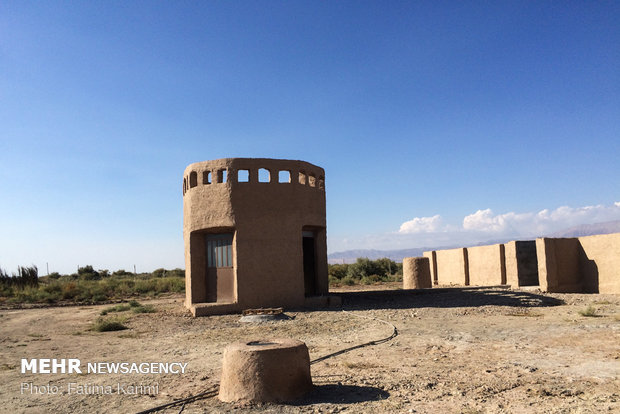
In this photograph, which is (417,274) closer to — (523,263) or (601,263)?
(523,263)

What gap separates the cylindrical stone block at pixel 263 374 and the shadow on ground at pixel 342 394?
170 mm

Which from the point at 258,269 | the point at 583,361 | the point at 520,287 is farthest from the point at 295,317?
the point at 520,287

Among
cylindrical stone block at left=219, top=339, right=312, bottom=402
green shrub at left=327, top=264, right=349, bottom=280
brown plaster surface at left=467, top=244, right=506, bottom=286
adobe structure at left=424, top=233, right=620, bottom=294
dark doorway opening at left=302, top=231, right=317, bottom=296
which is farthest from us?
green shrub at left=327, top=264, right=349, bottom=280

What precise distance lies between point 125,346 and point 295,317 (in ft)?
15.4

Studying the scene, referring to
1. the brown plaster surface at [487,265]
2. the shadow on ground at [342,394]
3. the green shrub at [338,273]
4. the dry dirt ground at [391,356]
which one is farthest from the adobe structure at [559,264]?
the green shrub at [338,273]

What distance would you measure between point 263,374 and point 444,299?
473 inches

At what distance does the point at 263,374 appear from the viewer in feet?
17.7

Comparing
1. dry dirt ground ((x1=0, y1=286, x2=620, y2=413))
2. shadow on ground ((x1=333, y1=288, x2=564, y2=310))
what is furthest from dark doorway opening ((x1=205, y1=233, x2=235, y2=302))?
shadow on ground ((x1=333, y1=288, x2=564, y2=310))

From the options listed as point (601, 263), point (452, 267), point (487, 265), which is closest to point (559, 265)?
point (601, 263)

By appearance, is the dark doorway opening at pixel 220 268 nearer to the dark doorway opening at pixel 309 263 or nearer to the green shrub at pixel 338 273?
the dark doorway opening at pixel 309 263

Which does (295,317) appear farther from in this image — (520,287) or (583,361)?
(520,287)

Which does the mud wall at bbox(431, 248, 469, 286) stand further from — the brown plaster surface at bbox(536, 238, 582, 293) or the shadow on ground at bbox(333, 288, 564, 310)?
the brown plaster surface at bbox(536, 238, 582, 293)

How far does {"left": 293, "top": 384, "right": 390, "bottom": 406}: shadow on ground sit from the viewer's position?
5.47 meters

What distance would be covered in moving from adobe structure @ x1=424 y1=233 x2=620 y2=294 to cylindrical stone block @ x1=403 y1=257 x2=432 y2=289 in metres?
2.67
